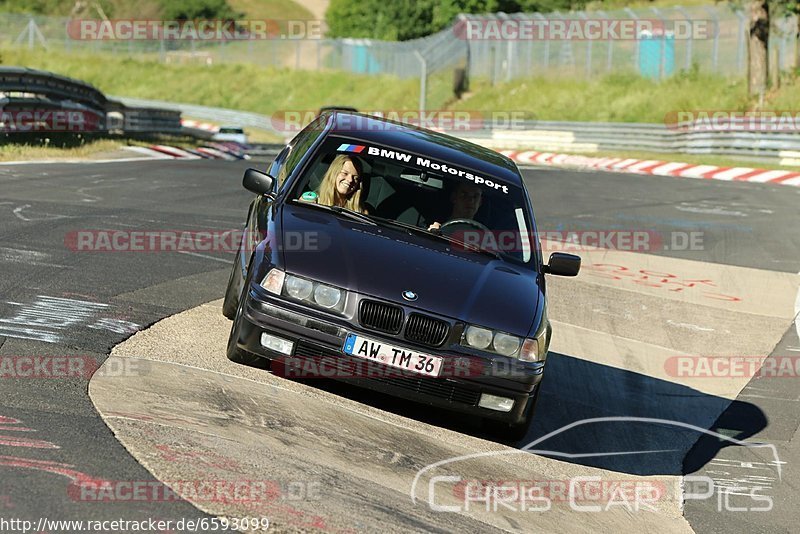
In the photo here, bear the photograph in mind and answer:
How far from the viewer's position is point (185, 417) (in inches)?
228

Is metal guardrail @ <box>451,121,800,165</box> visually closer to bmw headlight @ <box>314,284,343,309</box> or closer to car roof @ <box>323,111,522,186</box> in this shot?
car roof @ <box>323,111,522,186</box>

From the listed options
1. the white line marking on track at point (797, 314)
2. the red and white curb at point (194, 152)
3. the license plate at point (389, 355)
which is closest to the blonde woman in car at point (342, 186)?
the license plate at point (389, 355)

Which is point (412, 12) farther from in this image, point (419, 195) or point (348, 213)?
point (348, 213)

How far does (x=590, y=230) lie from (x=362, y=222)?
10.3 m

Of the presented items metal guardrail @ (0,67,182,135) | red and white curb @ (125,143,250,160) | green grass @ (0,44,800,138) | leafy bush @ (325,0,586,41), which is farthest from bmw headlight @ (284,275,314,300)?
leafy bush @ (325,0,586,41)

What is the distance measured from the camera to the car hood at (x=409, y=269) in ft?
21.1

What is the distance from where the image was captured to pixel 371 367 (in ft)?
20.7

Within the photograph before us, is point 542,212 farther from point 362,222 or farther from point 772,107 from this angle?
point 772,107

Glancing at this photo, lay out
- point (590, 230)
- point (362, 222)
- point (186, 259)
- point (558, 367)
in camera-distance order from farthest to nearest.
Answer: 1. point (590, 230)
2. point (186, 259)
3. point (558, 367)
4. point (362, 222)

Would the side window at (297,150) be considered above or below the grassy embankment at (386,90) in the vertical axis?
above

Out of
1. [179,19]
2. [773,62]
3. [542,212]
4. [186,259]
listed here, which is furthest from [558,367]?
[179,19]

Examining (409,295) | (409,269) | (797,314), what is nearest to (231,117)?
(797,314)

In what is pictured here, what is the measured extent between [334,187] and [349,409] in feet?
5.42

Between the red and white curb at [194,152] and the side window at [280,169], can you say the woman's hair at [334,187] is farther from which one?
the red and white curb at [194,152]
